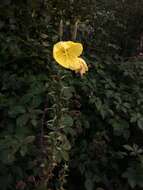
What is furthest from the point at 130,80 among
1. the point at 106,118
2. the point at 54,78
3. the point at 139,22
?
the point at 139,22

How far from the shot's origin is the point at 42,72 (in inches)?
124

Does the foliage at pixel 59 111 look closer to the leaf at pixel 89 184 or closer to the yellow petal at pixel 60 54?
the leaf at pixel 89 184

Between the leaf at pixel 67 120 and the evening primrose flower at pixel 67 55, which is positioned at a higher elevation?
the evening primrose flower at pixel 67 55

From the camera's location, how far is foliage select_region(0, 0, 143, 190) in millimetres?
2576

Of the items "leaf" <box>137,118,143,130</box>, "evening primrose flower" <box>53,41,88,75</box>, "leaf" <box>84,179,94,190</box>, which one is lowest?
"leaf" <box>84,179,94,190</box>

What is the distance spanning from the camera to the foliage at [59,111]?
8.45 ft

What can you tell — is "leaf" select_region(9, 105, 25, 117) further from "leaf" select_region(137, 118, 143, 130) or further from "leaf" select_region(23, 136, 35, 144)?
"leaf" select_region(137, 118, 143, 130)

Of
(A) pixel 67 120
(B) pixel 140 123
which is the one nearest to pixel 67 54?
(A) pixel 67 120

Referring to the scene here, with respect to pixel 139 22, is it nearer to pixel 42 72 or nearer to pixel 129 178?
pixel 42 72

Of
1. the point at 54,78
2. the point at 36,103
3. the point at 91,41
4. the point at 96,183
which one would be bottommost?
the point at 96,183

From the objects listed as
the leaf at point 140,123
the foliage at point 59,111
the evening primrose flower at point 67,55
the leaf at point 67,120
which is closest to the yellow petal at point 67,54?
the evening primrose flower at point 67,55

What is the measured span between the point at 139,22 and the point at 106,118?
170cm

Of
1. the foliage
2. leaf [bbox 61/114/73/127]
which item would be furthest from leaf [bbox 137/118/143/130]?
leaf [bbox 61/114/73/127]

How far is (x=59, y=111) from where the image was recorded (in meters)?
2.46
